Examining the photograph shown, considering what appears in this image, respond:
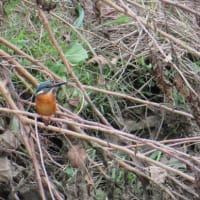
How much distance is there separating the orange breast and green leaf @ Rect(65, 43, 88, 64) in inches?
45.6

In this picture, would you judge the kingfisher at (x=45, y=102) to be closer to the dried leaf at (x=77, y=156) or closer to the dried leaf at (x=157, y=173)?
the dried leaf at (x=77, y=156)

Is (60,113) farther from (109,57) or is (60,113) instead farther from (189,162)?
(109,57)

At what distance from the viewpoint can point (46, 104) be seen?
9.64 feet

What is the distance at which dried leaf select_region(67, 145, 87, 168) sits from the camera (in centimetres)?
307

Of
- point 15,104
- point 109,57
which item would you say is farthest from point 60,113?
point 109,57

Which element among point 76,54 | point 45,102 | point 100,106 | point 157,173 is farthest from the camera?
point 100,106

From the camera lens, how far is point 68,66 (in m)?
3.37

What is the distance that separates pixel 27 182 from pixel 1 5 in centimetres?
97

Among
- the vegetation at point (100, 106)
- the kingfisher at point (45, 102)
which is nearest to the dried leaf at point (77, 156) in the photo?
the vegetation at point (100, 106)

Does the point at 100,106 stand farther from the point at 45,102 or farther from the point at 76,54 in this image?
the point at 45,102

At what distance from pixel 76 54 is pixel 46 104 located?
124 cm

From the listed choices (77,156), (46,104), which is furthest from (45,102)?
(77,156)

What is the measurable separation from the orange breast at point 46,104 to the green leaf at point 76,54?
1159 millimetres

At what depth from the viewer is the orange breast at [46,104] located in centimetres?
294
